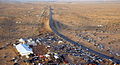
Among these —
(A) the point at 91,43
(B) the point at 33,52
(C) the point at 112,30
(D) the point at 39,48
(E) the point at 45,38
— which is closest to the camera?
(B) the point at 33,52

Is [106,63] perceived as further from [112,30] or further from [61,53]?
[112,30]

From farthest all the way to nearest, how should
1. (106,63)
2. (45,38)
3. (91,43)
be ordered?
(45,38) → (91,43) → (106,63)

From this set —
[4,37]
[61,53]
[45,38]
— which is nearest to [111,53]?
[61,53]

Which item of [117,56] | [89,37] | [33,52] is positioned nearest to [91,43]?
[89,37]

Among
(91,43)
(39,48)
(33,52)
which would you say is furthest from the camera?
(91,43)

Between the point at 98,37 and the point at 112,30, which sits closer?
the point at 98,37

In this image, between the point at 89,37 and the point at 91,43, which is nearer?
the point at 91,43

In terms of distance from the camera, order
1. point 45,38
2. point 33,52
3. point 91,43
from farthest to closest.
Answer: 1. point 45,38
2. point 91,43
3. point 33,52

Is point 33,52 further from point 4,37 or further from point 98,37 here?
point 98,37
